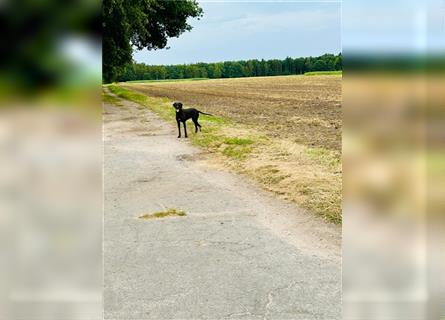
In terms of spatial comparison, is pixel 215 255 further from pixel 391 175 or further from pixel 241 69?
pixel 241 69

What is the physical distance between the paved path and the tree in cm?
1156

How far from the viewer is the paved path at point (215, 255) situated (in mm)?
3293

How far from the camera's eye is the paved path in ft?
10.8

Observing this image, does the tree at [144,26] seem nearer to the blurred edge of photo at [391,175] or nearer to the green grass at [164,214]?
the green grass at [164,214]

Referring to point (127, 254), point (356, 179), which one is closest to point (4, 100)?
point (356, 179)

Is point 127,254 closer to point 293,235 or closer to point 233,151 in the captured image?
point 293,235

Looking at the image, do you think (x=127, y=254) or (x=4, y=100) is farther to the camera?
(x=127, y=254)

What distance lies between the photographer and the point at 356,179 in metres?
0.71

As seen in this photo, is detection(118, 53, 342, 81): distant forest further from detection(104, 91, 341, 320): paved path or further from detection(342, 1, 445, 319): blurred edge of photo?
detection(342, 1, 445, 319): blurred edge of photo

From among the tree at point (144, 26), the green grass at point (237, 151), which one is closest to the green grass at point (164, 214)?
the green grass at point (237, 151)

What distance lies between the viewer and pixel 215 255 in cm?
426

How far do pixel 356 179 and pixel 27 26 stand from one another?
19.0 inches

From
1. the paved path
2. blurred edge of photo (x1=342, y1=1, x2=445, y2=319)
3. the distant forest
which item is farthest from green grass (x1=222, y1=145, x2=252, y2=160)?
the distant forest

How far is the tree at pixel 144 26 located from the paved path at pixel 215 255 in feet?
37.9
